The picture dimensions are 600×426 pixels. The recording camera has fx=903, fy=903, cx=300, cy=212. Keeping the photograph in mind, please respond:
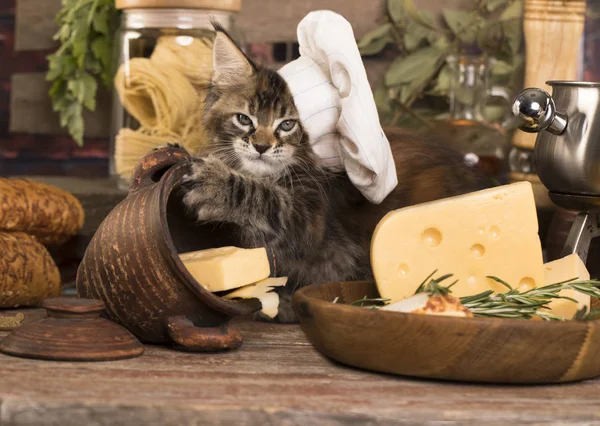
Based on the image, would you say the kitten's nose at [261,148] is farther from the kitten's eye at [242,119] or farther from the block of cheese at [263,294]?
the block of cheese at [263,294]

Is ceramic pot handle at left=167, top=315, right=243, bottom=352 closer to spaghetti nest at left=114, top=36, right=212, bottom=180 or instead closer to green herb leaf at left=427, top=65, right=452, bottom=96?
spaghetti nest at left=114, top=36, right=212, bottom=180

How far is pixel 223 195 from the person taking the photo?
118 centimetres

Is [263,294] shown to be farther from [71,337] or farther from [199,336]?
[71,337]

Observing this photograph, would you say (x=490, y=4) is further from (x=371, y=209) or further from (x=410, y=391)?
(x=410, y=391)

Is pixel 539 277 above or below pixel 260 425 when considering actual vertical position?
above

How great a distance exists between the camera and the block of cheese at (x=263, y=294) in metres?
1.12

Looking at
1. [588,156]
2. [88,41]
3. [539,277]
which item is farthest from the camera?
[88,41]

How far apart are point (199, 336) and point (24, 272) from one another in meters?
0.45

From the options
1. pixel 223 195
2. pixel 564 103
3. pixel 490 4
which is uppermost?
pixel 490 4

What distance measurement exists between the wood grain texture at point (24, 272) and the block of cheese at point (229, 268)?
394 mm

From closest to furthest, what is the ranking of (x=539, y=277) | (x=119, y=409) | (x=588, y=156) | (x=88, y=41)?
(x=119, y=409)
(x=539, y=277)
(x=588, y=156)
(x=88, y=41)

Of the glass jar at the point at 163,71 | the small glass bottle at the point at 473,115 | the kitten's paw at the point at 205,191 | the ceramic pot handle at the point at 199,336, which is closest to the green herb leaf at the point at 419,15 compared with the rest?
the small glass bottle at the point at 473,115

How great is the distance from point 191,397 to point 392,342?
22 cm

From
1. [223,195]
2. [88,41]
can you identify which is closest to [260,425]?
[223,195]
